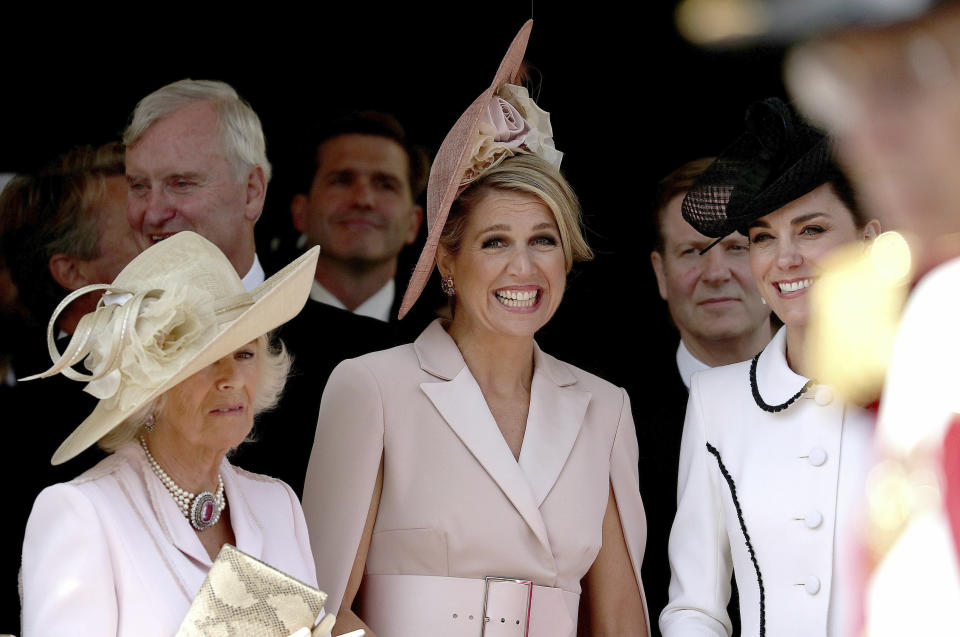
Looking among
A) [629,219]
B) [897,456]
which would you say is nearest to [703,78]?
[629,219]

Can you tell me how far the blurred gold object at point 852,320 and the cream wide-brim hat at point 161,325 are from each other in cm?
123

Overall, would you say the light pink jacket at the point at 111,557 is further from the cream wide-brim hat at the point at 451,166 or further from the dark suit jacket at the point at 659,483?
the dark suit jacket at the point at 659,483

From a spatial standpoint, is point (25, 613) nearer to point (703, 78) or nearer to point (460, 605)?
point (460, 605)

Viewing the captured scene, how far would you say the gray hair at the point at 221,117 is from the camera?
3.87 metres

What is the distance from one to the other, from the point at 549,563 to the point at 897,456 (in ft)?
6.67

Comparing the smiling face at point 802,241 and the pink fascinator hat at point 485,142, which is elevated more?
the pink fascinator hat at point 485,142

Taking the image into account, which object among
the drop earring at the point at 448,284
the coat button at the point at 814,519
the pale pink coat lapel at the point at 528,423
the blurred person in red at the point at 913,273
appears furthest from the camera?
the drop earring at the point at 448,284

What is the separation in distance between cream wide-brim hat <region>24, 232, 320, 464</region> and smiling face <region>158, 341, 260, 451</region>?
69mm

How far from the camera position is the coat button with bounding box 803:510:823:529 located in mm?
2691

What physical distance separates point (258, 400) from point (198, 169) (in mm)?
1260

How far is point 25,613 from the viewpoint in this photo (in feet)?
7.62

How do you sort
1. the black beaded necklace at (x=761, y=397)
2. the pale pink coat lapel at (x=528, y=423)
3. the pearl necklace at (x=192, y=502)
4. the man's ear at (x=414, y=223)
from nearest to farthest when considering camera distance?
the pearl necklace at (x=192, y=502)
the black beaded necklace at (x=761, y=397)
the pale pink coat lapel at (x=528, y=423)
the man's ear at (x=414, y=223)

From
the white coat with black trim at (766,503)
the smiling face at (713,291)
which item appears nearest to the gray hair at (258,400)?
the white coat with black trim at (766,503)

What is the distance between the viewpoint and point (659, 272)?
14.7ft
